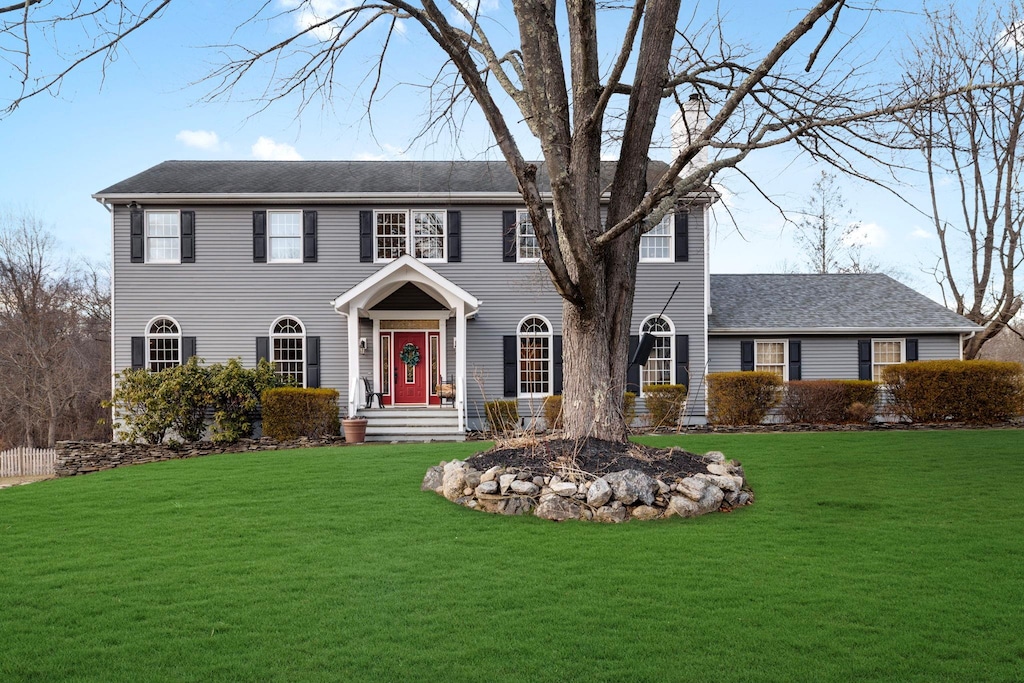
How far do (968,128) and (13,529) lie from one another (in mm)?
22021

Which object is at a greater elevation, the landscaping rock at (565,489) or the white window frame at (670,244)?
the white window frame at (670,244)

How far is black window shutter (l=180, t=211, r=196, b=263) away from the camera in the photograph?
50.2 ft

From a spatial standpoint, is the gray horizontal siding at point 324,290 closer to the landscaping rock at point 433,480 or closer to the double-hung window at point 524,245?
the double-hung window at point 524,245

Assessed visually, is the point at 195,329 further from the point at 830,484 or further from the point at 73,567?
the point at 830,484

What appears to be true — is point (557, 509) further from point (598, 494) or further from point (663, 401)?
point (663, 401)

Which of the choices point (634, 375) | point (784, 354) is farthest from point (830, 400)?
point (634, 375)

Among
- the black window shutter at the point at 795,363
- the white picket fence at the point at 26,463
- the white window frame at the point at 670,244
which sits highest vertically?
the white window frame at the point at 670,244

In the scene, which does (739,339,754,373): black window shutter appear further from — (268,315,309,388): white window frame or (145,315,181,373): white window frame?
(145,315,181,373): white window frame

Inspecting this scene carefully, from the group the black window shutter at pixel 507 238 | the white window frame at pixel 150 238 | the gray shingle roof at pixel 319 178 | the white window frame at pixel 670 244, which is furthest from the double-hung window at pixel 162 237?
the white window frame at pixel 670 244

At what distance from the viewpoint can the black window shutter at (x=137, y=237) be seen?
15.2 m

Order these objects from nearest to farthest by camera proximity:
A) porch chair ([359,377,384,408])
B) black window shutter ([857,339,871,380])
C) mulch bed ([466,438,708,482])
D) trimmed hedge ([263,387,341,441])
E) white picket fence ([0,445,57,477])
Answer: mulch bed ([466,438,708,482]) → white picket fence ([0,445,57,477]) → trimmed hedge ([263,387,341,441]) → porch chair ([359,377,384,408]) → black window shutter ([857,339,871,380])

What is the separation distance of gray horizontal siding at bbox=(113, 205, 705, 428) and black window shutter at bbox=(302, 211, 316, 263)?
0.13 metres

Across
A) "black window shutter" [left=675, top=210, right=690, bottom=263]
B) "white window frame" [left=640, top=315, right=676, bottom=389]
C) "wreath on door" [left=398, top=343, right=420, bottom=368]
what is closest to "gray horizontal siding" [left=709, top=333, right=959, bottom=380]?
"white window frame" [left=640, top=315, right=676, bottom=389]

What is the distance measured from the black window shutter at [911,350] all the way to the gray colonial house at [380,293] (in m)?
0.05
